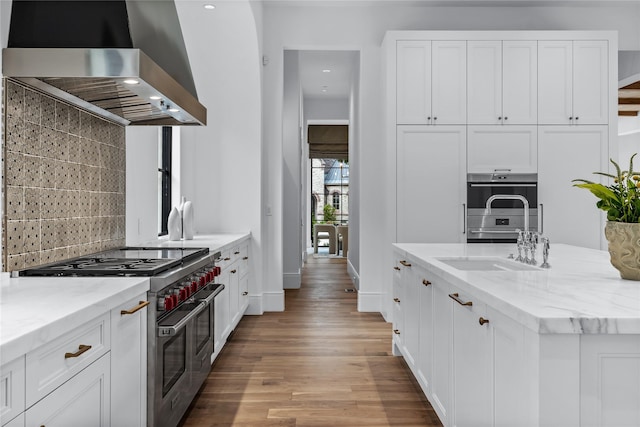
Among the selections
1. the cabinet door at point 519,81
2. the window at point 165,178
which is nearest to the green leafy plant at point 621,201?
the cabinet door at point 519,81

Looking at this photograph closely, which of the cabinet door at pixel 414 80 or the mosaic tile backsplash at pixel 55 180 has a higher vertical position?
the cabinet door at pixel 414 80

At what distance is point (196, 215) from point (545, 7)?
13.6 ft

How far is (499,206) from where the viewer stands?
4504mm

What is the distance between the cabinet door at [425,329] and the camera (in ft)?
7.53

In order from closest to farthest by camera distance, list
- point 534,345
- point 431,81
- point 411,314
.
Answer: point 534,345
point 411,314
point 431,81

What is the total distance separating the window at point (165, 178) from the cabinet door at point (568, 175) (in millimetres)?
3469

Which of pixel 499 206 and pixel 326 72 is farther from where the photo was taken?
pixel 326 72

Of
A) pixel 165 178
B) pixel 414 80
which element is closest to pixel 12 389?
pixel 165 178

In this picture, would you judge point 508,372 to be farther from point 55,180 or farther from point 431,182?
point 431,182

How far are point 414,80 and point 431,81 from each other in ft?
0.52

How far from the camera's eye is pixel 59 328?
1.18 metres

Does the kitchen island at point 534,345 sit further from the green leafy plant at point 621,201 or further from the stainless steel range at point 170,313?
the stainless steel range at point 170,313

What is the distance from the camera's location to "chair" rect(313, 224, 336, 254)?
34.6 feet

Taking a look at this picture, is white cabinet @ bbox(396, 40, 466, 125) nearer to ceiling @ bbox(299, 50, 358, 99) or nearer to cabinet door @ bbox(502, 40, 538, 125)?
cabinet door @ bbox(502, 40, 538, 125)
